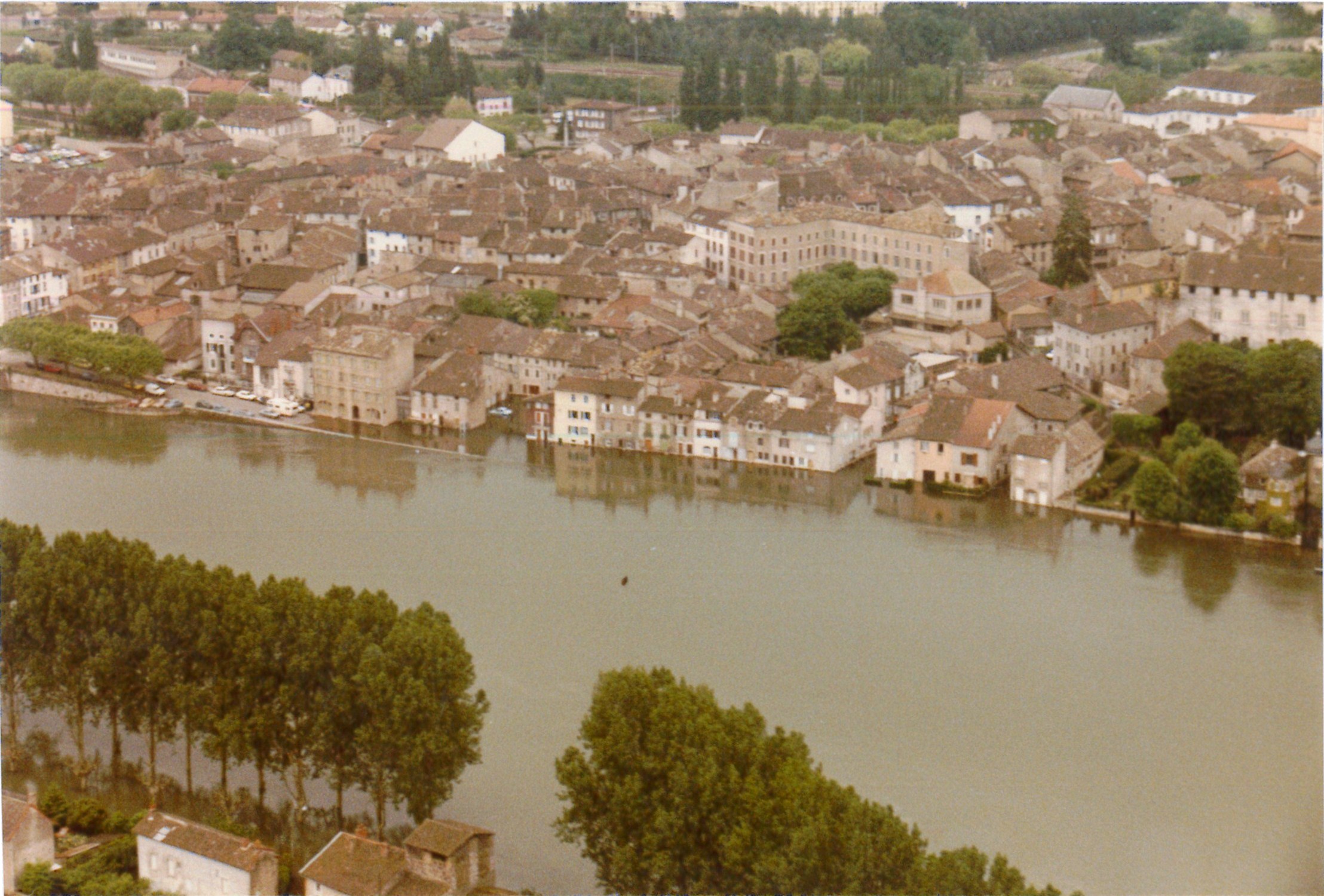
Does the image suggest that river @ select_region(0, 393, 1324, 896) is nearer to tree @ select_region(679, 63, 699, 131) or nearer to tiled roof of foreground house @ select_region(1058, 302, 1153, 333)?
tiled roof of foreground house @ select_region(1058, 302, 1153, 333)

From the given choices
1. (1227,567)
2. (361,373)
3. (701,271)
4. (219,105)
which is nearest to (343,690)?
(1227,567)

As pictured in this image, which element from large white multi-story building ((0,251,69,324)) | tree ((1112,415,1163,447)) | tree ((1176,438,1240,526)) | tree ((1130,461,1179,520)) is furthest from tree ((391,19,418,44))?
tree ((1176,438,1240,526))

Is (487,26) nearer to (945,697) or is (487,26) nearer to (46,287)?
(46,287)

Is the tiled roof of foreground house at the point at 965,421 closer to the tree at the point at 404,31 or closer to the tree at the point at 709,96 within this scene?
the tree at the point at 709,96

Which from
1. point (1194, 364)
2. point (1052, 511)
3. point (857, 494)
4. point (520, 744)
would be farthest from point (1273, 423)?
point (520, 744)

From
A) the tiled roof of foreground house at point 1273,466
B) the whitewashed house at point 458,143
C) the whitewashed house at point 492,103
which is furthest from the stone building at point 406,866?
the whitewashed house at point 492,103
